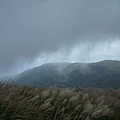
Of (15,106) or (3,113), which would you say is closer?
(3,113)

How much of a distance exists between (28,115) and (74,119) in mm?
1744

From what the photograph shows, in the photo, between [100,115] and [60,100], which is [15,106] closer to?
[60,100]

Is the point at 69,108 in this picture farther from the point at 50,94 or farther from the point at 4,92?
the point at 4,92

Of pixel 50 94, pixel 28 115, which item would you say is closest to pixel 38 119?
pixel 28 115

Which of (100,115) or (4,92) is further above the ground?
(4,92)

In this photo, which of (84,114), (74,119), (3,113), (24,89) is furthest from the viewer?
(24,89)

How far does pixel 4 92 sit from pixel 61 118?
2.38 meters

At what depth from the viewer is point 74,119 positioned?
9914mm

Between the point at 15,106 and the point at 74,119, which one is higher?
the point at 15,106

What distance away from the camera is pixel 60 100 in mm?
11375

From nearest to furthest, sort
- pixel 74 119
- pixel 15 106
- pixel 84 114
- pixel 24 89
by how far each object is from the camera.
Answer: pixel 15 106 → pixel 74 119 → pixel 84 114 → pixel 24 89

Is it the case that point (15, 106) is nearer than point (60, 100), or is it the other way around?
point (15, 106)

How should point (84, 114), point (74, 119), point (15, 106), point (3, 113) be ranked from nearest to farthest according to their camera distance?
point (3, 113) → point (15, 106) → point (74, 119) → point (84, 114)

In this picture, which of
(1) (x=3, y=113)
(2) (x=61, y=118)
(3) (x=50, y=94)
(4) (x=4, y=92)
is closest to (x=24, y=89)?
(3) (x=50, y=94)
